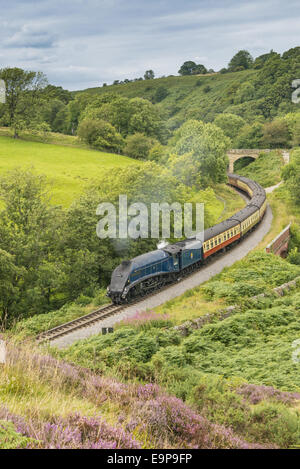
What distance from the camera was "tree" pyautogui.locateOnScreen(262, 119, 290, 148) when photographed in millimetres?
88875

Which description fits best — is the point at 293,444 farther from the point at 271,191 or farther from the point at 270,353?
the point at 271,191

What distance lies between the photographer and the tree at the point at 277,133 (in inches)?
3499

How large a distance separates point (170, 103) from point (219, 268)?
143080 millimetres

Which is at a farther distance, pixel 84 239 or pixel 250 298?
pixel 84 239

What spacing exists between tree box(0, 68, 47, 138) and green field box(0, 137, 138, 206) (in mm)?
4869

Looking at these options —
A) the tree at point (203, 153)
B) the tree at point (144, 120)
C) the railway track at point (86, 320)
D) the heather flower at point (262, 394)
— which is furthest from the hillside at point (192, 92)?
the heather flower at point (262, 394)

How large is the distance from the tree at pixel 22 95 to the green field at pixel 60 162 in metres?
4.87

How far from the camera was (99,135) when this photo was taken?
8031 cm

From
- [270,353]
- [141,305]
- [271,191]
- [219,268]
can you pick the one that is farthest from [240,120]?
[270,353]

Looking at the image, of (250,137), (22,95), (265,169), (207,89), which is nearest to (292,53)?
(207,89)

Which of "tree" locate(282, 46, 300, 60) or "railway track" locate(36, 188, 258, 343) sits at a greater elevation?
"tree" locate(282, 46, 300, 60)

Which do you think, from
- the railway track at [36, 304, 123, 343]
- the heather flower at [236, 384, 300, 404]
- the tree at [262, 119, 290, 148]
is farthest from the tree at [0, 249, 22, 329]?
the tree at [262, 119, 290, 148]

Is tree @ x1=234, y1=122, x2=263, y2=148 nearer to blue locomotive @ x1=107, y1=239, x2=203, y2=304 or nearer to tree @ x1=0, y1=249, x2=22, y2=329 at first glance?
blue locomotive @ x1=107, y1=239, x2=203, y2=304
